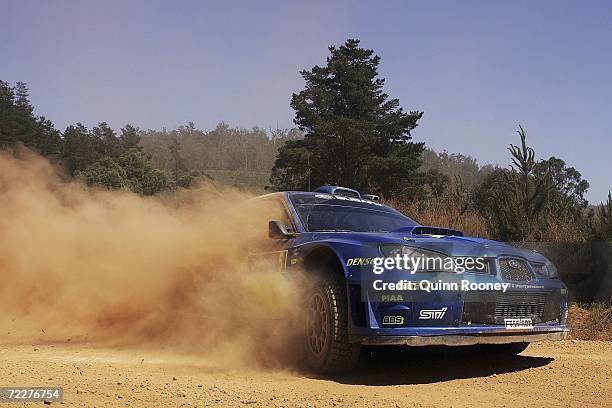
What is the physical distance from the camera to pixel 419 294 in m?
4.88

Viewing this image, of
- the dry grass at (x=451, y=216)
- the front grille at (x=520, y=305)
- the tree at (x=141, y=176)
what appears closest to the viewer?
the front grille at (x=520, y=305)

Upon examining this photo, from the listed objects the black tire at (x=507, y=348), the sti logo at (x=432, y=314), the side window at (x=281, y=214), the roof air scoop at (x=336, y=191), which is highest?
the roof air scoop at (x=336, y=191)

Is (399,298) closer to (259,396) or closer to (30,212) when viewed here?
(259,396)

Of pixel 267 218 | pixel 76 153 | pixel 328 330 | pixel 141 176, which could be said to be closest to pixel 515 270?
pixel 328 330

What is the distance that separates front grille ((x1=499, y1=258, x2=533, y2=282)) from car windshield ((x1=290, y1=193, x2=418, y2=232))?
144 centimetres

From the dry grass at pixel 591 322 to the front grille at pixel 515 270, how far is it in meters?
4.14

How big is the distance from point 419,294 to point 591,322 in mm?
6057

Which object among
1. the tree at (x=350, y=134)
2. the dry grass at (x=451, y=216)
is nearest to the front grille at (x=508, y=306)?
the dry grass at (x=451, y=216)

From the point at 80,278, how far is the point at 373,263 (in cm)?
561

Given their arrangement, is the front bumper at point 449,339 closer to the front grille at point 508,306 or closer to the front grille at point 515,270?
the front grille at point 508,306

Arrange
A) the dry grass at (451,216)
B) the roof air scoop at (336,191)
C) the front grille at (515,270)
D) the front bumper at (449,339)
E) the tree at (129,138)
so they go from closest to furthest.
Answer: the front bumper at (449,339) → the front grille at (515,270) → the roof air scoop at (336,191) → the dry grass at (451,216) → the tree at (129,138)

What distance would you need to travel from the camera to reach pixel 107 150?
2896 inches

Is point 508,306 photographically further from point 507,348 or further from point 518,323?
point 507,348

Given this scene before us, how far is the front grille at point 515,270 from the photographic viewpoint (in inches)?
205
